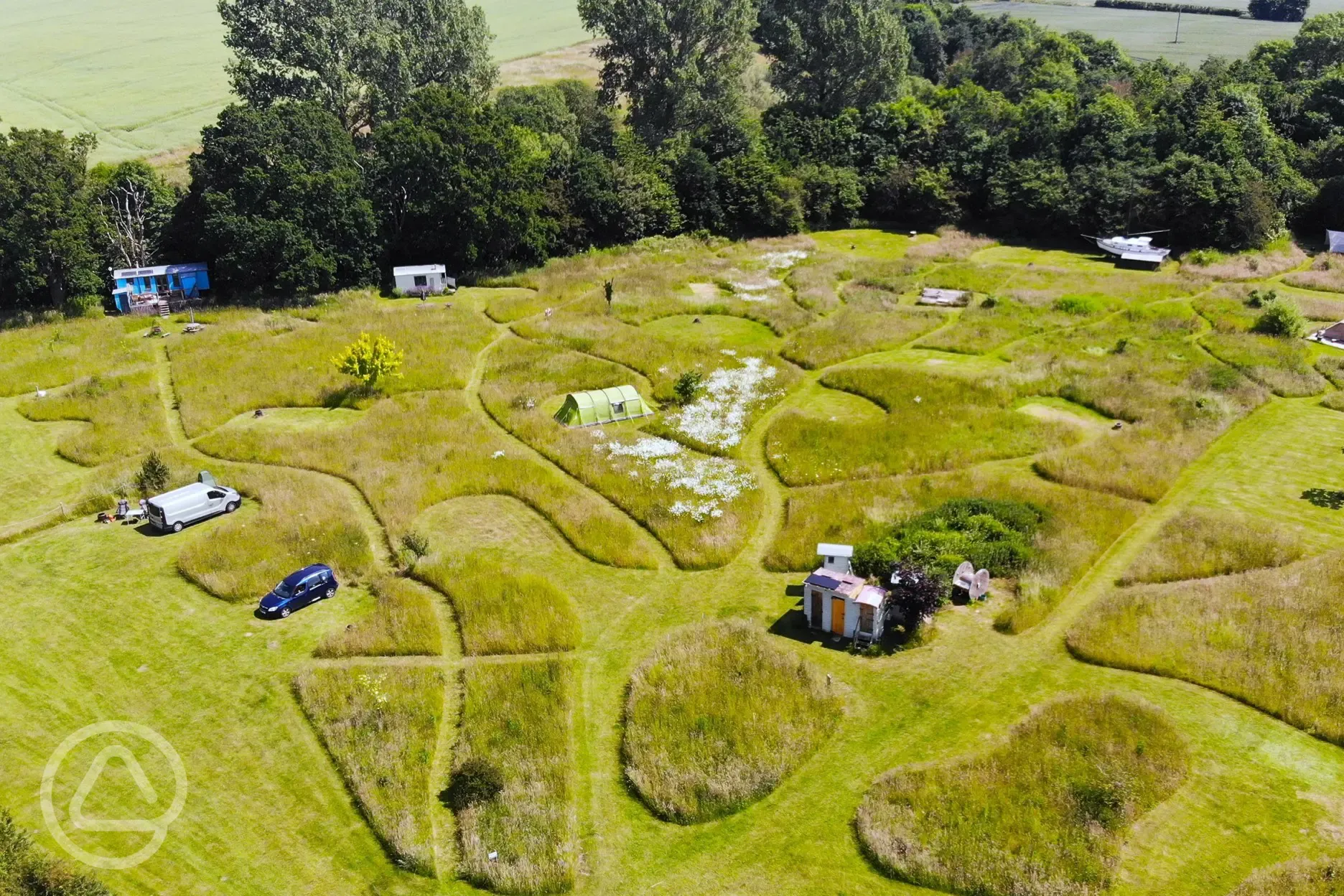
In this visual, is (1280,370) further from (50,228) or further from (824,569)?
(50,228)

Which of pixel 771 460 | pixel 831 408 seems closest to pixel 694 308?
pixel 831 408

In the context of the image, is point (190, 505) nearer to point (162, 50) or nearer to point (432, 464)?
point (432, 464)

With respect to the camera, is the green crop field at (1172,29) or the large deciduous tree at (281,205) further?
the green crop field at (1172,29)

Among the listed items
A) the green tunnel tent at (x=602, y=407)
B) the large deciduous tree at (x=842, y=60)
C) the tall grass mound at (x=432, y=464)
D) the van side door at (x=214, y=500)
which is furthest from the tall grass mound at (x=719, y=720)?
the large deciduous tree at (x=842, y=60)

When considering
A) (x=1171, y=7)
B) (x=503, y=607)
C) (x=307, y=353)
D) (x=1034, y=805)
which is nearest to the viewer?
(x=1034, y=805)

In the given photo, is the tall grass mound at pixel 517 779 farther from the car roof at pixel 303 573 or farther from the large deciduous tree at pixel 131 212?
the large deciduous tree at pixel 131 212

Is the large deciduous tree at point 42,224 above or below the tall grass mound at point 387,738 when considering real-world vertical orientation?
above

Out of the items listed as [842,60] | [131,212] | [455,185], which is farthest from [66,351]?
[842,60]
